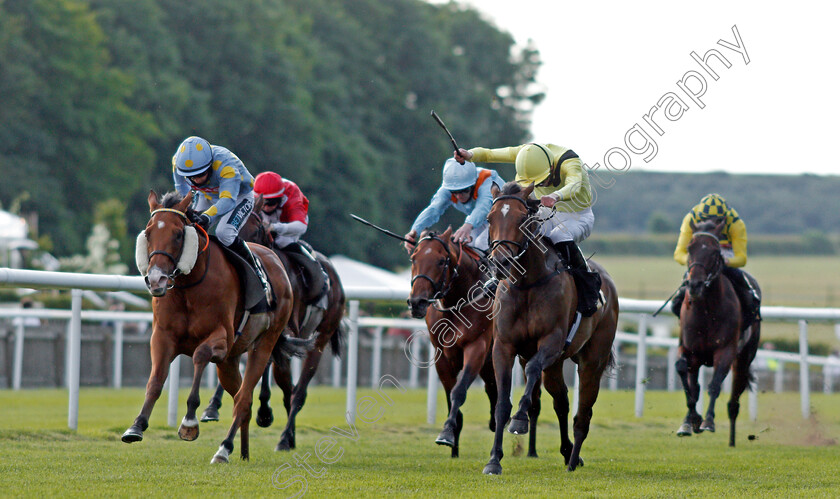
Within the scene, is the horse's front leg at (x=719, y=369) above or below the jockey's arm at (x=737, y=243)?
below

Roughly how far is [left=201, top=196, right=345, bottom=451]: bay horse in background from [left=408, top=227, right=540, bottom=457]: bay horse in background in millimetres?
1082

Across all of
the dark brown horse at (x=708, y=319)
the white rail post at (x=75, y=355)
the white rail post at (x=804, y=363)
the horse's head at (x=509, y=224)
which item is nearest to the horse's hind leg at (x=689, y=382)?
the dark brown horse at (x=708, y=319)

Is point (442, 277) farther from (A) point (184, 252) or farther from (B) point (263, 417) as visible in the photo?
(A) point (184, 252)

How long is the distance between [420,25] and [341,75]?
4.12m

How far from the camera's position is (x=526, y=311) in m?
7.09

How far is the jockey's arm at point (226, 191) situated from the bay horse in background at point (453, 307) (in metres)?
1.26

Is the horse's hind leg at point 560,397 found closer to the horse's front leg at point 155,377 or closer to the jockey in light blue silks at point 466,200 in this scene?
the jockey in light blue silks at point 466,200

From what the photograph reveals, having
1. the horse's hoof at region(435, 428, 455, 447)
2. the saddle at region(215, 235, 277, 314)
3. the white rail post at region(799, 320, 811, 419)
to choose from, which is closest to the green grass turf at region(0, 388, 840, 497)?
the horse's hoof at region(435, 428, 455, 447)

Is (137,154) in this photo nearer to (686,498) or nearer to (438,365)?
(438,365)

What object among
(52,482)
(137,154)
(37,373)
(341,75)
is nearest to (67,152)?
(137,154)

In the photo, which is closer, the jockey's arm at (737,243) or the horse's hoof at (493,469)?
the horse's hoof at (493,469)

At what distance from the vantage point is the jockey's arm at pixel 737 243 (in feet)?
33.3

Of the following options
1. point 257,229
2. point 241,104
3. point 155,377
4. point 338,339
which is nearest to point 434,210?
point 257,229

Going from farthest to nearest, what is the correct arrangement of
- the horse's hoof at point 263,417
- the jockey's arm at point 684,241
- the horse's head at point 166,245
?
the jockey's arm at point 684,241, the horse's hoof at point 263,417, the horse's head at point 166,245
